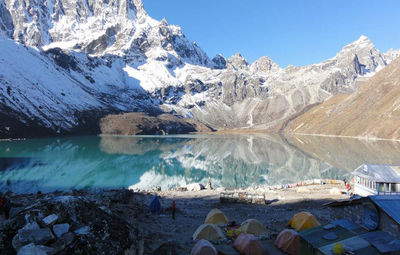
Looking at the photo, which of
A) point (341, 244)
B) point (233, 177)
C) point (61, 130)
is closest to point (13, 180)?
point (233, 177)

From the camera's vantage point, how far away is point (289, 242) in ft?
62.5

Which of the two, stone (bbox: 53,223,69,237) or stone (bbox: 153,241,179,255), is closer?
stone (bbox: 53,223,69,237)

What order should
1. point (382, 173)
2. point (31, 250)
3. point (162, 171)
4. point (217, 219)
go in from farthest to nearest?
point (162, 171) → point (382, 173) → point (217, 219) → point (31, 250)

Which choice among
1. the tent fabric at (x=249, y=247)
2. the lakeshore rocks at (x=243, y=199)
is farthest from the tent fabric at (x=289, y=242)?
the lakeshore rocks at (x=243, y=199)

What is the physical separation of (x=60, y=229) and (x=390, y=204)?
48.5 feet

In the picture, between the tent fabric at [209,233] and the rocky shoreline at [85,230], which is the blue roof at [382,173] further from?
the tent fabric at [209,233]

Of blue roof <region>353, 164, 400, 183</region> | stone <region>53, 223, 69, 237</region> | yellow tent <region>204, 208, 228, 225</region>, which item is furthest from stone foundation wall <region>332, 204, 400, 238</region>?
blue roof <region>353, 164, 400, 183</region>

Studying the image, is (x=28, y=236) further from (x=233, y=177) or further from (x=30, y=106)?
(x=30, y=106)

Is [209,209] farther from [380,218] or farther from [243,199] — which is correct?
[380,218]

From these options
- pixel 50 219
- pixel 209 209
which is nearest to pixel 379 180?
pixel 209 209

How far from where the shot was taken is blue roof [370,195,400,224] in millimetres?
12770

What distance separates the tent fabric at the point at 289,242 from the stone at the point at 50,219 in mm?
14044

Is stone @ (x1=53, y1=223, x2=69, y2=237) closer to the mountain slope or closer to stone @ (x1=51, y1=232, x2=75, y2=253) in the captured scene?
stone @ (x1=51, y1=232, x2=75, y2=253)

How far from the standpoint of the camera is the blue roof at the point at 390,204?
41.9ft
